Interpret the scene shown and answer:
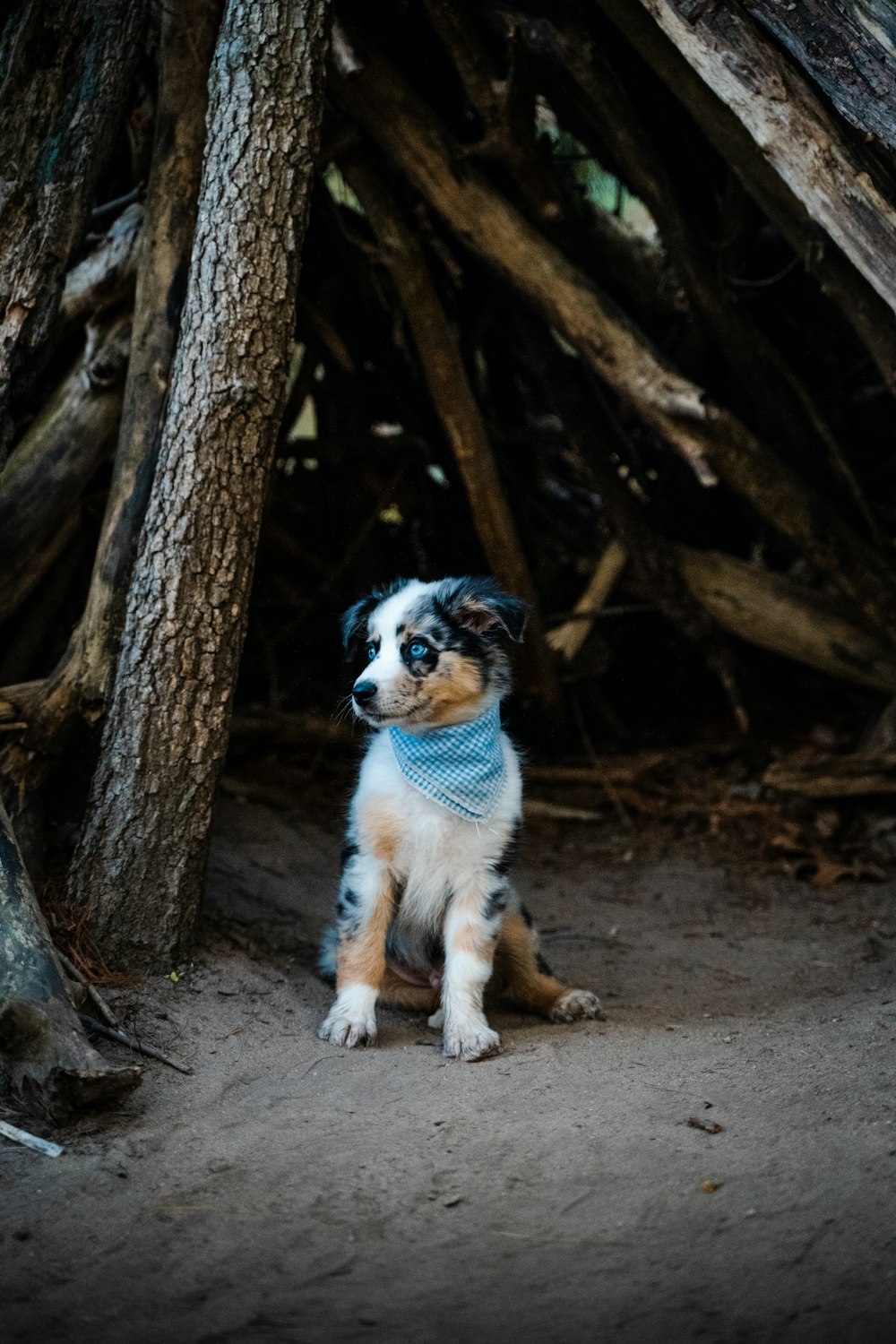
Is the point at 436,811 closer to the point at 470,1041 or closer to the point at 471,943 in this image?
the point at 471,943

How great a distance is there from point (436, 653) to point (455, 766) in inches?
15.8

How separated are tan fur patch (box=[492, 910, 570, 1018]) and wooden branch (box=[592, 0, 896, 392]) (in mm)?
2716

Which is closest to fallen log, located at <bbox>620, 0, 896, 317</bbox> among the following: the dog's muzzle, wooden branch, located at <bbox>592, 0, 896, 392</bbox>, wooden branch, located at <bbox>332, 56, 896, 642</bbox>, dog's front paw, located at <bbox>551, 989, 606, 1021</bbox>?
wooden branch, located at <bbox>592, 0, 896, 392</bbox>

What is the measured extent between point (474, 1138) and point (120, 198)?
4.28m

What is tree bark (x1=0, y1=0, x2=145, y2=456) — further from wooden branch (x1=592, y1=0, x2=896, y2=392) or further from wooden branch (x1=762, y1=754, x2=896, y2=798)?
wooden branch (x1=762, y1=754, x2=896, y2=798)

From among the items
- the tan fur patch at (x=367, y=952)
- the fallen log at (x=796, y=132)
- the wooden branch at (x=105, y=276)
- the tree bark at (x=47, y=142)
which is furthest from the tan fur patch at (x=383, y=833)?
the wooden branch at (x=105, y=276)

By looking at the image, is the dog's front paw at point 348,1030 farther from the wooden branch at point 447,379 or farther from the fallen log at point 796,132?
the fallen log at point 796,132

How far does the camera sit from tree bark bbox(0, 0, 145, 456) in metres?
4.14

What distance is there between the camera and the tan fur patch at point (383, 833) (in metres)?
3.98

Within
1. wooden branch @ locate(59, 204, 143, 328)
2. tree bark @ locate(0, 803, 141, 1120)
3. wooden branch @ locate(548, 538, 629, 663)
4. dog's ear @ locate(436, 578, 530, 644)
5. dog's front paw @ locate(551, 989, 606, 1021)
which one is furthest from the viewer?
wooden branch @ locate(548, 538, 629, 663)

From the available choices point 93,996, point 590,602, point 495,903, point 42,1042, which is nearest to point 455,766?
point 495,903

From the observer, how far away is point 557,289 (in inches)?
213

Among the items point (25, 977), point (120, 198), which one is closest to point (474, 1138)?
point (25, 977)

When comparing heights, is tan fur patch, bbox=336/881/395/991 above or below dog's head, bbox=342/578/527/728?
below
